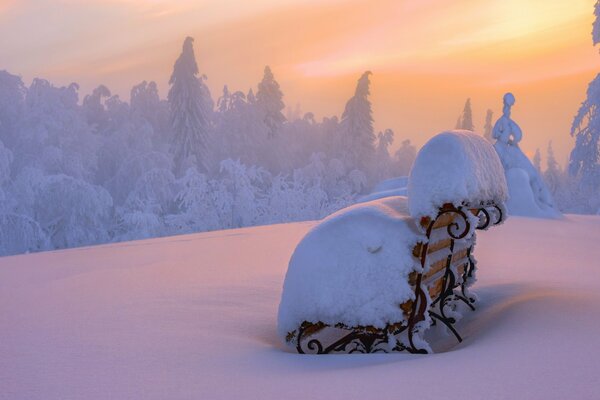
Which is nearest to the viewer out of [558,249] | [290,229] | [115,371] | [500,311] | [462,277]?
[115,371]

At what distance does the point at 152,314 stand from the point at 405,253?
100 inches

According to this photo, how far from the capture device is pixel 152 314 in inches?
201

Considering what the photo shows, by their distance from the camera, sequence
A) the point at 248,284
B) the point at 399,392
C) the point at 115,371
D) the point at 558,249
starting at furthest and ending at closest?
1. the point at 558,249
2. the point at 248,284
3. the point at 115,371
4. the point at 399,392

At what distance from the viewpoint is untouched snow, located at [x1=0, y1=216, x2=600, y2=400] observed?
9.98 ft

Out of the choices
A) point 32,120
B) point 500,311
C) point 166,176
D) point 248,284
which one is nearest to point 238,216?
point 166,176

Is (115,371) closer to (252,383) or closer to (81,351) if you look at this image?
(81,351)

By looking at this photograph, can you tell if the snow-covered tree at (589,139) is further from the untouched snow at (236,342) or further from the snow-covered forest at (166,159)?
the untouched snow at (236,342)

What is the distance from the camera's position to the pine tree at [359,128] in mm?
45094

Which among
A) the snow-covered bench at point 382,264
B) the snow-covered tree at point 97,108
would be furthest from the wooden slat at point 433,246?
the snow-covered tree at point 97,108

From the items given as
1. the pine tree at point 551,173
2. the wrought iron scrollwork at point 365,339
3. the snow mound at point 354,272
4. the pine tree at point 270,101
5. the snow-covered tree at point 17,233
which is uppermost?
the pine tree at point 270,101

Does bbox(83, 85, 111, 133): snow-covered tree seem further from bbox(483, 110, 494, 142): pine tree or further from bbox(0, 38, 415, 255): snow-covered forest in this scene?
bbox(483, 110, 494, 142): pine tree

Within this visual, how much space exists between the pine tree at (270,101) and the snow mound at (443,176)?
4151 centimetres

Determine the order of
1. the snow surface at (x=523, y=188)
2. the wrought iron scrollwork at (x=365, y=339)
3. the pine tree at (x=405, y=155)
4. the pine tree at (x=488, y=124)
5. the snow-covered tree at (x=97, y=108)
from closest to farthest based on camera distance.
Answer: the wrought iron scrollwork at (x=365, y=339) < the snow surface at (x=523, y=188) < the snow-covered tree at (x=97, y=108) < the pine tree at (x=405, y=155) < the pine tree at (x=488, y=124)

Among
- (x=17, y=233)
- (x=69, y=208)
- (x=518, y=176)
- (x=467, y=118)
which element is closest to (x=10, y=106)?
(x=69, y=208)
